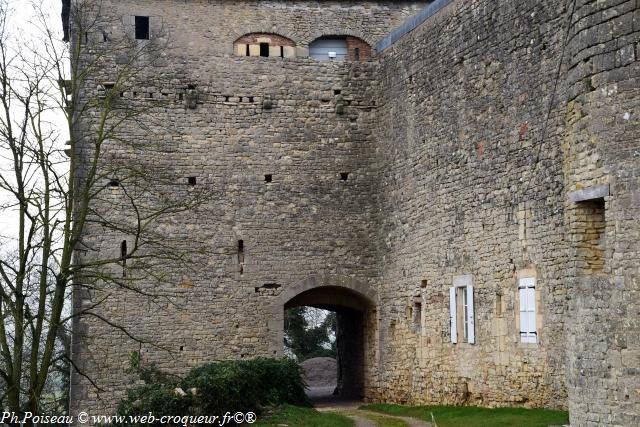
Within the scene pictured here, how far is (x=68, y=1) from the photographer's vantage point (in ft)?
83.8

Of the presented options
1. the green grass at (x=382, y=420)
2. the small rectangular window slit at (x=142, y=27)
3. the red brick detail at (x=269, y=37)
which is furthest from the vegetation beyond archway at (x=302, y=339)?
the green grass at (x=382, y=420)

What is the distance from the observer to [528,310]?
17.6 meters

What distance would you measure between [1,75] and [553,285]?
868 cm

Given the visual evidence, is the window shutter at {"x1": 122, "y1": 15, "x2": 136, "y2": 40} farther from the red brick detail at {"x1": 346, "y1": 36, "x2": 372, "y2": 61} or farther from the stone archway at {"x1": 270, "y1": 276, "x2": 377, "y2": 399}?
the stone archway at {"x1": 270, "y1": 276, "x2": 377, "y2": 399}

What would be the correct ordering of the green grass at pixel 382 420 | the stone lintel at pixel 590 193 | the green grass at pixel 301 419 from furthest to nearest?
1. the green grass at pixel 382 420
2. the green grass at pixel 301 419
3. the stone lintel at pixel 590 193

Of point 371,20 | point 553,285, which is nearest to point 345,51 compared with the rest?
point 371,20

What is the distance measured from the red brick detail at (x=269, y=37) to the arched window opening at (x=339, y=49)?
561 mm

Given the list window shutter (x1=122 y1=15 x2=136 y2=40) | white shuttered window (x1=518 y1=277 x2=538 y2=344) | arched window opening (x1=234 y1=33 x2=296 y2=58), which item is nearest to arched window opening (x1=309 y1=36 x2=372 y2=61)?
arched window opening (x1=234 y1=33 x2=296 y2=58)

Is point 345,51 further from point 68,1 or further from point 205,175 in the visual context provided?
point 68,1

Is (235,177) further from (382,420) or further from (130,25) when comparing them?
(382,420)

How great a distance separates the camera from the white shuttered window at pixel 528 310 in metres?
17.4

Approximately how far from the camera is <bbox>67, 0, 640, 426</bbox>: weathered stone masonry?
1769cm

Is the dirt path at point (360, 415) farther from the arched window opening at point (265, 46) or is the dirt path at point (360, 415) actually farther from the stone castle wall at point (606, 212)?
the arched window opening at point (265, 46)

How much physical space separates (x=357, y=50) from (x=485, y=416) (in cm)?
1055
